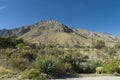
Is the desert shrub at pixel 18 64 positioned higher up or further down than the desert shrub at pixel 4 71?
higher up

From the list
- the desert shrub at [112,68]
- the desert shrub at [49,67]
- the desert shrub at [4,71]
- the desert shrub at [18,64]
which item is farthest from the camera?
the desert shrub at [112,68]

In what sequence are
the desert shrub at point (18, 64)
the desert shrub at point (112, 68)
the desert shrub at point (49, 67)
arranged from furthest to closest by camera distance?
the desert shrub at point (112, 68), the desert shrub at point (18, 64), the desert shrub at point (49, 67)

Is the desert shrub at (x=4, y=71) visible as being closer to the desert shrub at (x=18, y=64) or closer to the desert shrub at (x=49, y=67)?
the desert shrub at (x=18, y=64)

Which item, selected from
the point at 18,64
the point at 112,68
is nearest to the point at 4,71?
the point at 18,64

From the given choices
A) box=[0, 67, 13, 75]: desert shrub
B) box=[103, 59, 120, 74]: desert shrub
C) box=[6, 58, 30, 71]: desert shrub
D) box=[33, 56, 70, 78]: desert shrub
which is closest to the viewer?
box=[0, 67, 13, 75]: desert shrub

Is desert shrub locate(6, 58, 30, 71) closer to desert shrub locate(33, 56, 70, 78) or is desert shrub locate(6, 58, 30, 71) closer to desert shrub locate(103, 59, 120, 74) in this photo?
desert shrub locate(33, 56, 70, 78)

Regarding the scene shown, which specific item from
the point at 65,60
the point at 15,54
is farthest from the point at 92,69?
the point at 15,54

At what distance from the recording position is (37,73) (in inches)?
719

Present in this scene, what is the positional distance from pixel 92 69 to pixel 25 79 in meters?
9.58

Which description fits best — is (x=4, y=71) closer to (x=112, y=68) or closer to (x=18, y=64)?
(x=18, y=64)

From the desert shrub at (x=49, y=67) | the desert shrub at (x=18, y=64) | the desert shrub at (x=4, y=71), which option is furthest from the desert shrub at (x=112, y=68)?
the desert shrub at (x=4, y=71)

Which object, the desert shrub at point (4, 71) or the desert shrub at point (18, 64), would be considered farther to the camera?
the desert shrub at point (18, 64)

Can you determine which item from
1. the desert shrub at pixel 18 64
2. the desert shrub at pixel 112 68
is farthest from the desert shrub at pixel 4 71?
the desert shrub at pixel 112 68

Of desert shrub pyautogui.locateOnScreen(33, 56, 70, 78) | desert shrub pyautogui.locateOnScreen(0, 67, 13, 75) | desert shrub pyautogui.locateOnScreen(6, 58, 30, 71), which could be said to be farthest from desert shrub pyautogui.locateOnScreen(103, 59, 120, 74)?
desert shrub pyautogui.locateOnScreen(0, 67, 13, 75)
